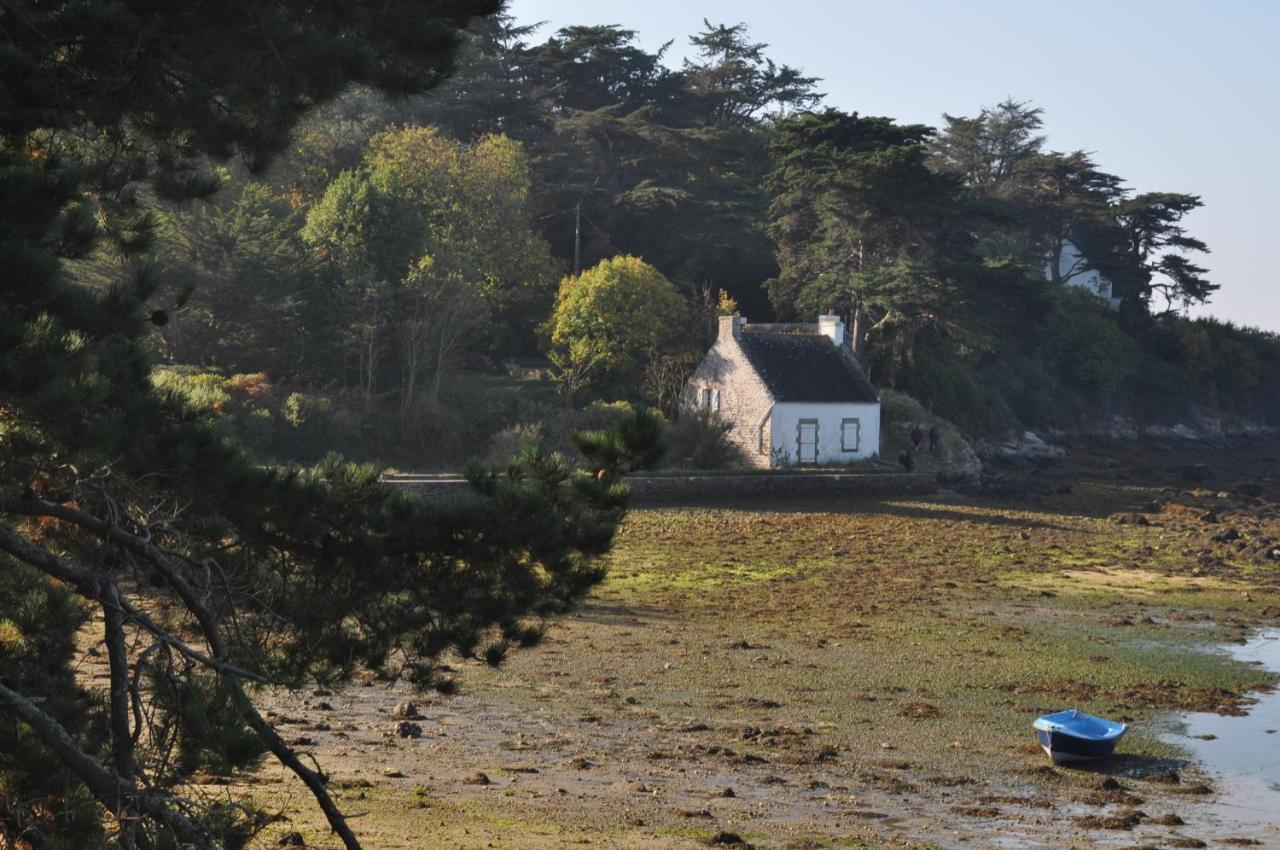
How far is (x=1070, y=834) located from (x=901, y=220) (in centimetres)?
4123

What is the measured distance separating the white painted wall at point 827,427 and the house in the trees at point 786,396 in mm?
30

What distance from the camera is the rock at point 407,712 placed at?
1599 cm

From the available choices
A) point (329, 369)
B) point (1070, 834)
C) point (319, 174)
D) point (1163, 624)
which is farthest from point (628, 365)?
point (1070, 834)

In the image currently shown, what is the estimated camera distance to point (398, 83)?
9.95 meters

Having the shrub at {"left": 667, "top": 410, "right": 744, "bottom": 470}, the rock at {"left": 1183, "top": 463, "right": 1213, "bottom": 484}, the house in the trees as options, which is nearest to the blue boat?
the shrub at {"left": 667, "top": 410, "right": 744, "bottom": 470}

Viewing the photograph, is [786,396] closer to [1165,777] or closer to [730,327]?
[730,327]

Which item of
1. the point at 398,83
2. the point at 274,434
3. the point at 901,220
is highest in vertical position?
the point at 901,220

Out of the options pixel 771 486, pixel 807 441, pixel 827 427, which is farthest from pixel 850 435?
pixel 771 486

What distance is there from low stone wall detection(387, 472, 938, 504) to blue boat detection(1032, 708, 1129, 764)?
23405 mm

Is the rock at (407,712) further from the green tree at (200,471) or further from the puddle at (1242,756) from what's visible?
the puddle at (1242,756)

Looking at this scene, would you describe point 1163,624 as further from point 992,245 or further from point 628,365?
point 992,245

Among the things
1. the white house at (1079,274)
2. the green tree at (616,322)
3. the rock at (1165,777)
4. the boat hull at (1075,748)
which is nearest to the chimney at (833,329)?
the green tree at (616,322)

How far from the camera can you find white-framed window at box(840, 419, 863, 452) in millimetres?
46844

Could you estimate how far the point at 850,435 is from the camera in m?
47.0
